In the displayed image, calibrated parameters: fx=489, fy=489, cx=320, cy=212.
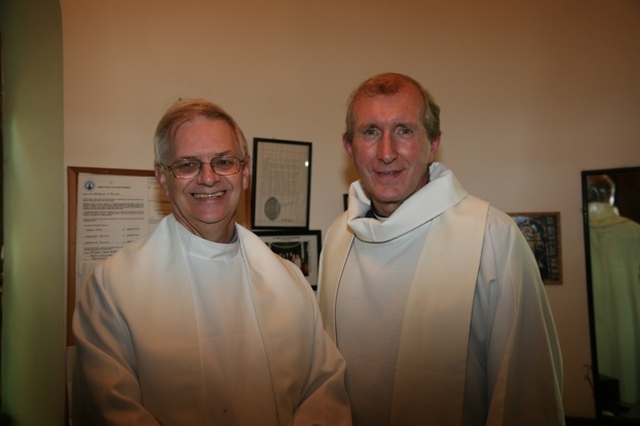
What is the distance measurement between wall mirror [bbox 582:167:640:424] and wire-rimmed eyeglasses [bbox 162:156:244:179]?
8.17 feet

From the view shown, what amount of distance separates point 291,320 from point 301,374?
21 cm

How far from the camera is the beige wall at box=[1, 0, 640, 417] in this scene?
303cm

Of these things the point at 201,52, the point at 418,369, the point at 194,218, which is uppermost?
the point at 201,52

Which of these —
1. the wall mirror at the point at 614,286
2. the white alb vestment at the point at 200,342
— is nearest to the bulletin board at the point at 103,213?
the white alb vestment at the point at 200,342

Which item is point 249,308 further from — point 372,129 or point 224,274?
point 372,129

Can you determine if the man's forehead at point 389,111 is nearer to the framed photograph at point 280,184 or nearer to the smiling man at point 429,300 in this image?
the smiling man at point 429,300

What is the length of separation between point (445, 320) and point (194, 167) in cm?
118

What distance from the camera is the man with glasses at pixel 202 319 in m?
1.67

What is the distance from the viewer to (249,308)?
1.96m

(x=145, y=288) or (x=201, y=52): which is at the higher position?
(x=201, y=52)

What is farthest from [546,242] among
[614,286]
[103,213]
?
[103,213]

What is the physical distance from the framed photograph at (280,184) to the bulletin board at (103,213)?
0.58 meters

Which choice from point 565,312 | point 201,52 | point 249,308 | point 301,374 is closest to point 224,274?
point 249,308

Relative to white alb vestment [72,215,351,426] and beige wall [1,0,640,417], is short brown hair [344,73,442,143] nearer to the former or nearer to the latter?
white alb vestment [72,215,351,426]
